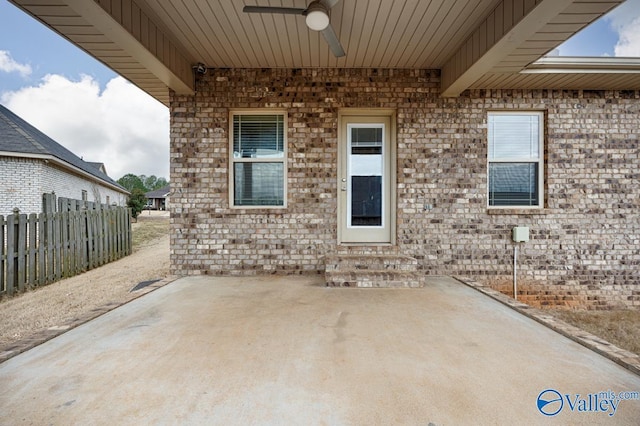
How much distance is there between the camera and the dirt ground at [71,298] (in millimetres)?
3119

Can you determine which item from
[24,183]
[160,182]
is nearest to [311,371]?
[24,183]

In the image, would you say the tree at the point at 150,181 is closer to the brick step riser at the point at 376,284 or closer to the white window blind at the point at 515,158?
the brick step riser at the point at 376,284

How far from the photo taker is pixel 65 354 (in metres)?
1.84

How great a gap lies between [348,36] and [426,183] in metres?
2.09

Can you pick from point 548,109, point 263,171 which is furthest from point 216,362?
point 548,109

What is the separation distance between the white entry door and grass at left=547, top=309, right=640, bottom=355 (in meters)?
2.47

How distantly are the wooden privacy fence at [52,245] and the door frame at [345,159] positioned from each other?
4.82m

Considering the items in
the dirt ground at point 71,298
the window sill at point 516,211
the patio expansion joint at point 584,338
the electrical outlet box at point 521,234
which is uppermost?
the window sill at point 516,211

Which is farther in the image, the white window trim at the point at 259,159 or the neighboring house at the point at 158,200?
the neighboring house at the point at 158,200

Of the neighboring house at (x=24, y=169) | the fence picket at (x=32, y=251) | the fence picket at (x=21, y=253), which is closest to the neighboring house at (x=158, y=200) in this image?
the neighboring house at (x=24, y=169)

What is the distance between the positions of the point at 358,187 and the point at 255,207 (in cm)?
150

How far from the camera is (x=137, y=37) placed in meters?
2.80

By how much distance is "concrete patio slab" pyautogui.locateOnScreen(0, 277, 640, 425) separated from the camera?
4.41 ft

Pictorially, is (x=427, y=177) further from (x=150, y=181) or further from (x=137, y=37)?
(x=150, y=181)
